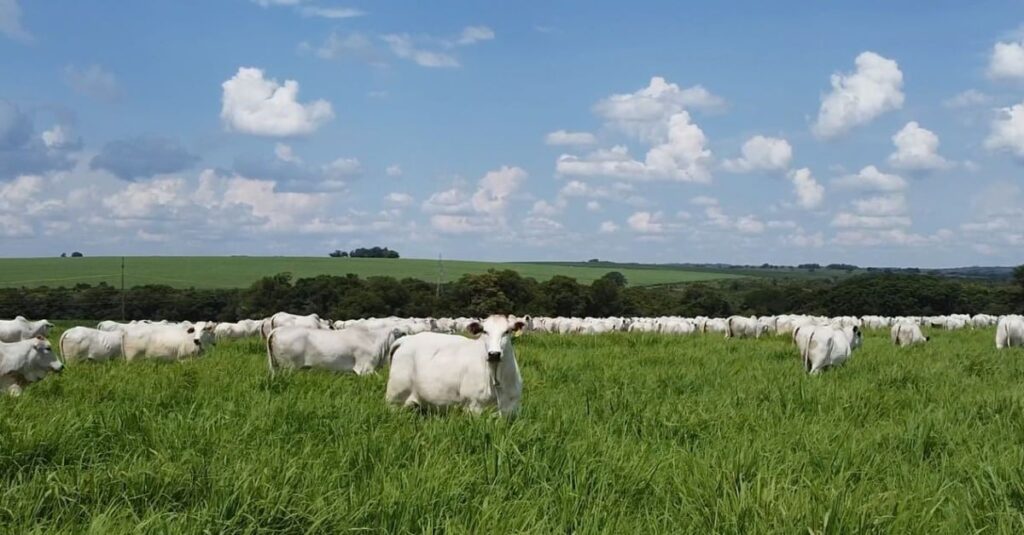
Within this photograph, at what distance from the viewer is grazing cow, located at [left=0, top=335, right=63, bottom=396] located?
10633 millimetres

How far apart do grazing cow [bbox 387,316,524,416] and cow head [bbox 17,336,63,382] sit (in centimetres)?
573

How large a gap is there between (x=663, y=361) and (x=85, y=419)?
439 inches

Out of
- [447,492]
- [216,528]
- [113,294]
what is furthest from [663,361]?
[113,294]

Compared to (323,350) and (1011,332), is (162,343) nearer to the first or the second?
(323,350)

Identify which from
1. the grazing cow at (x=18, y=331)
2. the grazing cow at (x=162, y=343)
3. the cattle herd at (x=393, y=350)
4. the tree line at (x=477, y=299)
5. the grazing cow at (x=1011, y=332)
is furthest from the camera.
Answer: the tree line at (x=477, y=299)

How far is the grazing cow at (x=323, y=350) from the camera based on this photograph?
13.9 metres

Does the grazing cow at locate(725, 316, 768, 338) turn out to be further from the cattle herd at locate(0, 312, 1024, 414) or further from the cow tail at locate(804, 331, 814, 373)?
the cow tail at locate(804, 331, 814, 373)

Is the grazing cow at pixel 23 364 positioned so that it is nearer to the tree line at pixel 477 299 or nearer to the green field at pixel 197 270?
the tree line at pixel 477 299

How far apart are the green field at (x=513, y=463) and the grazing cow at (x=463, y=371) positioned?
1.04ft

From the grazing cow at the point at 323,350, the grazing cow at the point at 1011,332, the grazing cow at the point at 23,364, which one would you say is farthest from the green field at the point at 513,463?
the grazing cow at the point at 1011,332

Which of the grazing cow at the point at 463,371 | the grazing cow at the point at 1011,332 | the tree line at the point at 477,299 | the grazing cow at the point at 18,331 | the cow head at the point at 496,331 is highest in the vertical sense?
the cow head at the point at 496,331

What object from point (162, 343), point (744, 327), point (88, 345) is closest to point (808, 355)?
point (162, 343)

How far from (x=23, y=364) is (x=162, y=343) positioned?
7.08 metres

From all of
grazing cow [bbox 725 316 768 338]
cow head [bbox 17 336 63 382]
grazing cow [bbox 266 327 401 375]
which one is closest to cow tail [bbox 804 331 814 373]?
grazing cow [bbox 266 327 401 375]
